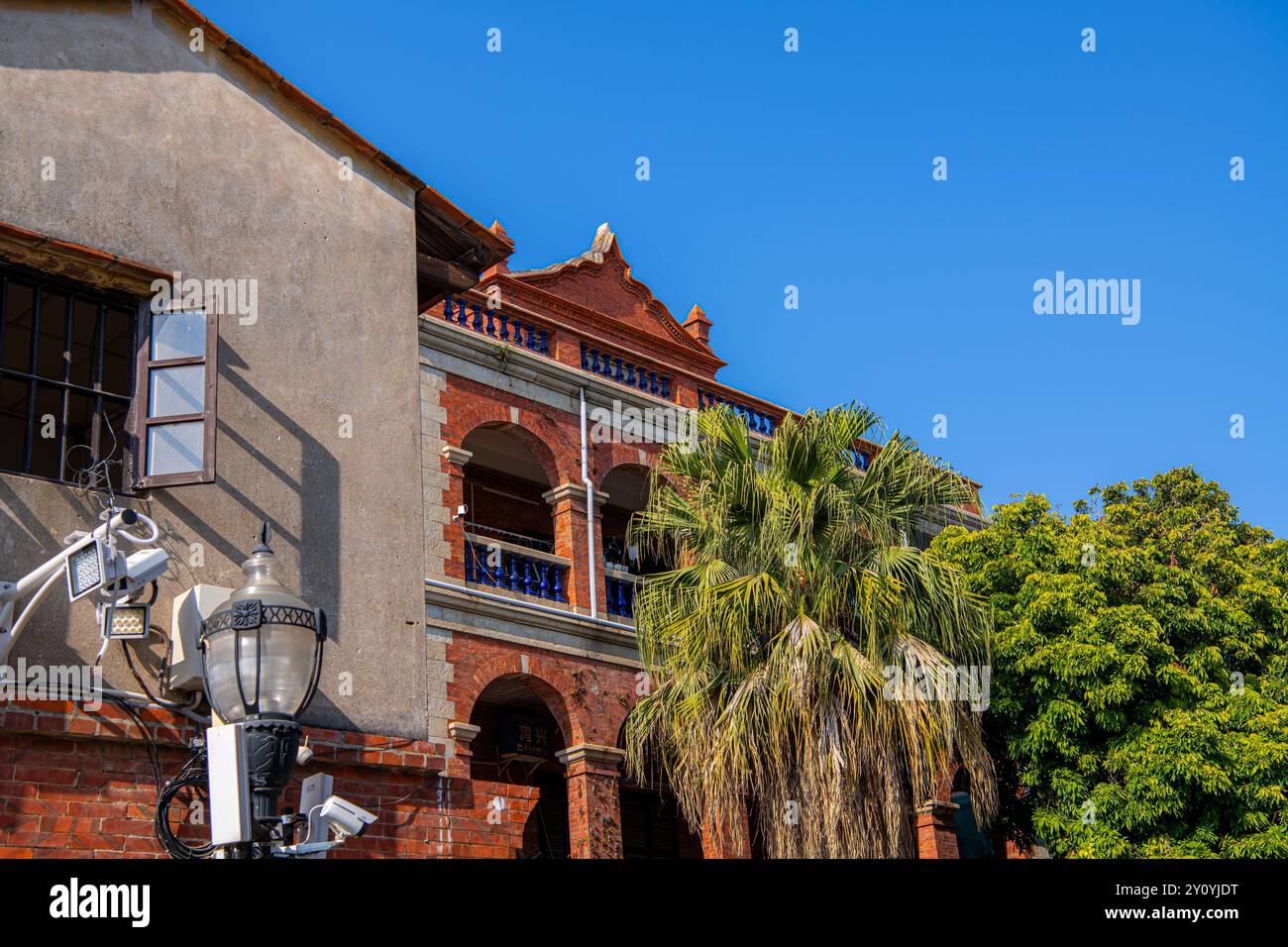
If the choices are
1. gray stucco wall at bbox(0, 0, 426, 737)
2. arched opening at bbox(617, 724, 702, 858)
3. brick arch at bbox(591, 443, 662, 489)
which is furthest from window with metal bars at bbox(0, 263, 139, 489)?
arched opening at bbox(617, 724, 702, 858)

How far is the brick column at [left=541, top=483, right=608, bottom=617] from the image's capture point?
63.7ft

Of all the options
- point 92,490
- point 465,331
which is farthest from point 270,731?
point 465,331

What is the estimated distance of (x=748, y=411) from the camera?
23.0 meters


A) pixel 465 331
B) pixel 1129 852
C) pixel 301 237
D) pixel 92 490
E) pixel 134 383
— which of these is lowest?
pixel 1129 852

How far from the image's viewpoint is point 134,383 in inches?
348

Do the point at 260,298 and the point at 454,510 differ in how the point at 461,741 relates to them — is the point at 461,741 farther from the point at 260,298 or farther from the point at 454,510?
the point at 260,298

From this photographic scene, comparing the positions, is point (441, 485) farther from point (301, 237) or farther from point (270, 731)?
point (270, 731)

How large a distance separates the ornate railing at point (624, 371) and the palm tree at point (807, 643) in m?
4.87

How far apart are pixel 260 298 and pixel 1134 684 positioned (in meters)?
11.8

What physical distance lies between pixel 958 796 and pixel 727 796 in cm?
929

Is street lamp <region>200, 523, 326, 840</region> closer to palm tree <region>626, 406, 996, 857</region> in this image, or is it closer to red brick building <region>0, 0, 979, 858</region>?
red brick building <region>0, 0, 979, 858</region>

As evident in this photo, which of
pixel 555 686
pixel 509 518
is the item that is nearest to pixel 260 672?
pixel 555 686

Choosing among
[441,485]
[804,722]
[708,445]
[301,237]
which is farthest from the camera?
[441,485]
